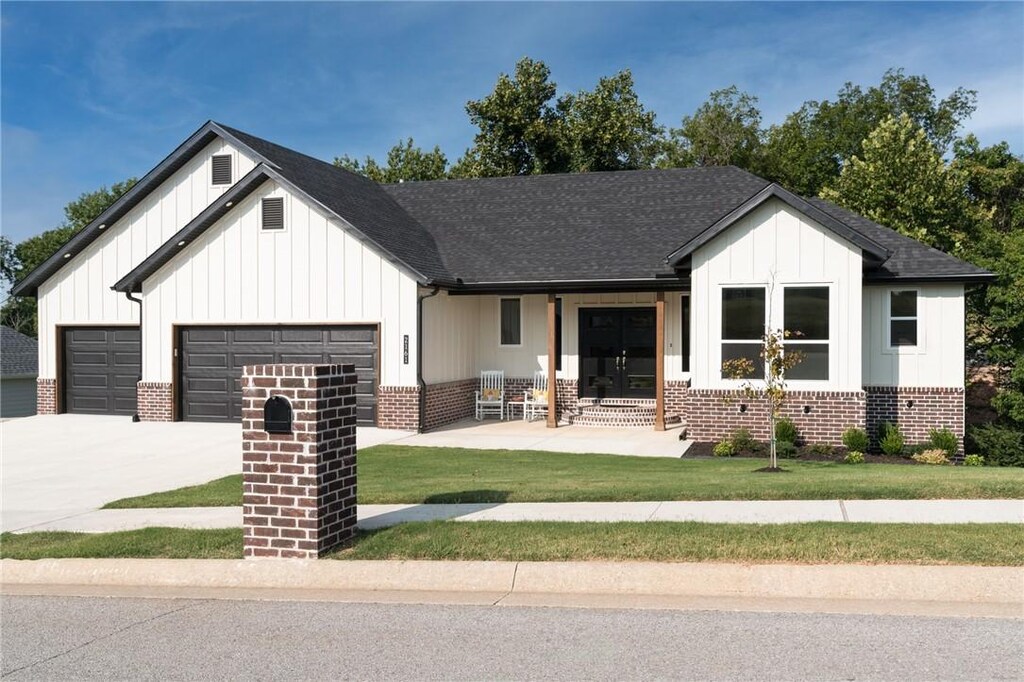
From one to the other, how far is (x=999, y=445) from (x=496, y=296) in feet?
39.3

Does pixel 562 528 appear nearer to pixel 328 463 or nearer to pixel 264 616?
pixel 328 463

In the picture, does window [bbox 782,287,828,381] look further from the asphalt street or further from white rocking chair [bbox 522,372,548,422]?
the asphalt street

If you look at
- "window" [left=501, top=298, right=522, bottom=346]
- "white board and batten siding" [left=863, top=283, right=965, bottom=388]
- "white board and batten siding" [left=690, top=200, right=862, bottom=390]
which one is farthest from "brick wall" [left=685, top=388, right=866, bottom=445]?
"window" [left=501, top=298, right=522, bottom=346]

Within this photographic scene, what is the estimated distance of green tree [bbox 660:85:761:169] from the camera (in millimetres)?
44125

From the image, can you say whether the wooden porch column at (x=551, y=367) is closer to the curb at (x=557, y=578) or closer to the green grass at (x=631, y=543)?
the green grass at (x=631, y=543)

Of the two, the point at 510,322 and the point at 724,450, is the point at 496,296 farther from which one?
the point at 724,450

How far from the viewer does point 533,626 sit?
580cm

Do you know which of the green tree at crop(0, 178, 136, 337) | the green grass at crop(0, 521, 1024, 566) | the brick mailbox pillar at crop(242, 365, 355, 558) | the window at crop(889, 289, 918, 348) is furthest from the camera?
the green tree at crop(0, 178, 136, 337)

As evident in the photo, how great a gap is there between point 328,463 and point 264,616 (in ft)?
5.08

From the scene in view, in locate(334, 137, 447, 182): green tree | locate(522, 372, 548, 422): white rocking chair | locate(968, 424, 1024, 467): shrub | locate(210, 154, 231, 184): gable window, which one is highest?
locate(334, 137, 447, 182): green tree

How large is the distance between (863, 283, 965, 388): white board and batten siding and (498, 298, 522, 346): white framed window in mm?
8164

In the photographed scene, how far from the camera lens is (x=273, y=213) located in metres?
19.3

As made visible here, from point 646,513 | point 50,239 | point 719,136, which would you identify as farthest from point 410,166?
point 646,513

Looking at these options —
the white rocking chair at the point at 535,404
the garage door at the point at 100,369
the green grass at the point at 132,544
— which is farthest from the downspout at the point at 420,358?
the green grass at the point at 132,544
